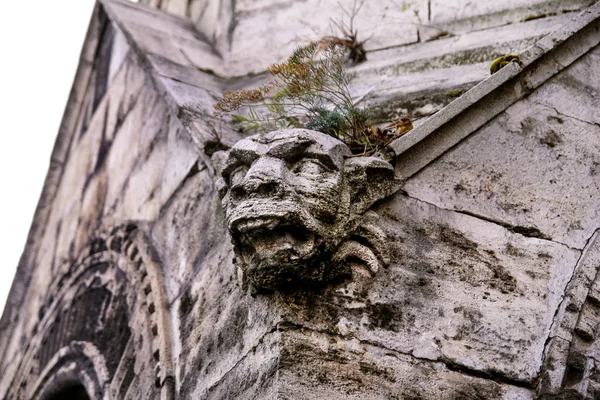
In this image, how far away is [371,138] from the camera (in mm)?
3863

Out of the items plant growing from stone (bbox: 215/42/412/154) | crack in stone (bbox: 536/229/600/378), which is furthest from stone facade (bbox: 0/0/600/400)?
plant growing from stone (bbox: 215/42/412/154)

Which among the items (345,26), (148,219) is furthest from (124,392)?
(345,26)

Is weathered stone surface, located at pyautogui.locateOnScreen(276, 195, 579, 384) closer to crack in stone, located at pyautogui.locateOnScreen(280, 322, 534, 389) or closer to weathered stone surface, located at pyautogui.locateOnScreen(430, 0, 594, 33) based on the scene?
crack in stone, located at pyautogui.locateOnScreen(280, 322, 534, 389)

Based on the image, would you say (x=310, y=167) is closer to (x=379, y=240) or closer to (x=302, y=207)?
(x=302, y=207)

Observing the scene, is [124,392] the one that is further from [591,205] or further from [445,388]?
[591,205]

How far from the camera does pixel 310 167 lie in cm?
351

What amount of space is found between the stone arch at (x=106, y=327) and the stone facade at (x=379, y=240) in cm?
2

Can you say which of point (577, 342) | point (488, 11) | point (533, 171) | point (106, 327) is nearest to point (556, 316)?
point (577, 342)

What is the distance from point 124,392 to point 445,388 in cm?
174

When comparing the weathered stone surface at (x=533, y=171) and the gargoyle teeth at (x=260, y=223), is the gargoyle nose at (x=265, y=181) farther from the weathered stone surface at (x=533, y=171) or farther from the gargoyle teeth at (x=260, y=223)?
the weathered stone surface at (x=533, y=171)

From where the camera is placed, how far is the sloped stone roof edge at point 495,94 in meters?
3.80

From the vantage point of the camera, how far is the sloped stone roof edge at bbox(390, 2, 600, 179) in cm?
380

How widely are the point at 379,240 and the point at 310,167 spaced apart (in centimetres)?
37

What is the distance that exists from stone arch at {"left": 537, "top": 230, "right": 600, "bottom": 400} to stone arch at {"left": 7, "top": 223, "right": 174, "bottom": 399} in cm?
151
